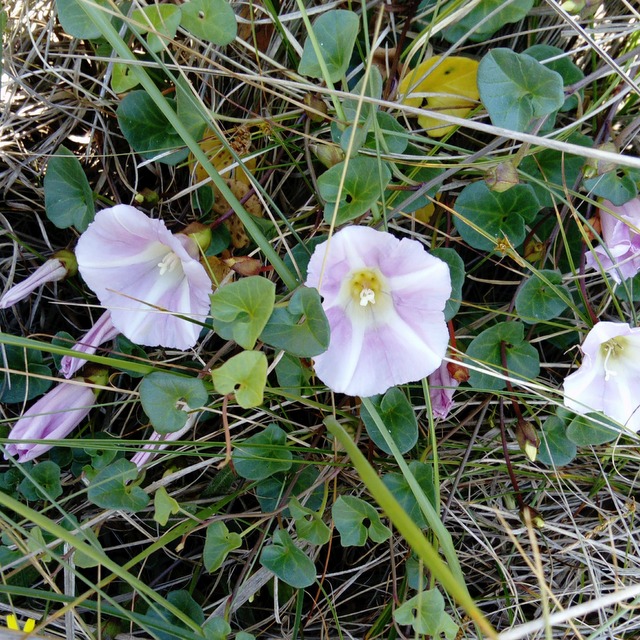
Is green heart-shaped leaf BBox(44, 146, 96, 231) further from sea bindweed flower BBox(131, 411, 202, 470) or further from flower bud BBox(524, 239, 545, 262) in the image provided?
flower bud BBox(524, 239, 545, 262)

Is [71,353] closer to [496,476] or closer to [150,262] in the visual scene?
[150,262]

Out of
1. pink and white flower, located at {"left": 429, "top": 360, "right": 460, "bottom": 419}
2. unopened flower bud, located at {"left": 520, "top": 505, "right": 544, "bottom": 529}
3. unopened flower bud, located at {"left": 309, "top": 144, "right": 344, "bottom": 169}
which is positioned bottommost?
unopened flower bud, located at {"left": 520, "top": 505, "right": 544, "bottom": 529}

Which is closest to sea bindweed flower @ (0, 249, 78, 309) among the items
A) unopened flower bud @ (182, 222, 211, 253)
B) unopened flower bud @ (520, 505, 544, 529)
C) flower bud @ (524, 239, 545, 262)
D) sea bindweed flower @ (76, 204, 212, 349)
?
sea bindweed flower @ (76, 204, 212, 349)

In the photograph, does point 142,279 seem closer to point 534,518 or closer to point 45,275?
point 45,275

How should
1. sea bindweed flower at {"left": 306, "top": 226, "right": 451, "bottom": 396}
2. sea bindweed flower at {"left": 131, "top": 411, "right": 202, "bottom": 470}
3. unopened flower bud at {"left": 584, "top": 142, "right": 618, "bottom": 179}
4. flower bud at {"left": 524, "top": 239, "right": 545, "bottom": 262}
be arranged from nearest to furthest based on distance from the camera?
sea bindweed flower at {"left": 306, "top": 226, "right": 451, "bottom": 396} → unopened flower bud at {"left": 584, "top": 142, "right": 618, "bottom": 179} → sea bindweed flower at {"left": 131, "top": 411, "right": 202, "bottom": 470} → flower bud at {"left": 524, "top": 239, "right": 545, "bottom": 262}

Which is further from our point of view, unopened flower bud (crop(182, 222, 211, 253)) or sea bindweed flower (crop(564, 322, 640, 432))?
unopened flower bud (crop(182, 222, 211, 253))

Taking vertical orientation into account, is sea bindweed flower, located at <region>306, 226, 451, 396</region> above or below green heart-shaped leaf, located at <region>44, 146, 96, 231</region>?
below

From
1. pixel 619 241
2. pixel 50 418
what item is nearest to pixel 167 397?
pixel 50 418
